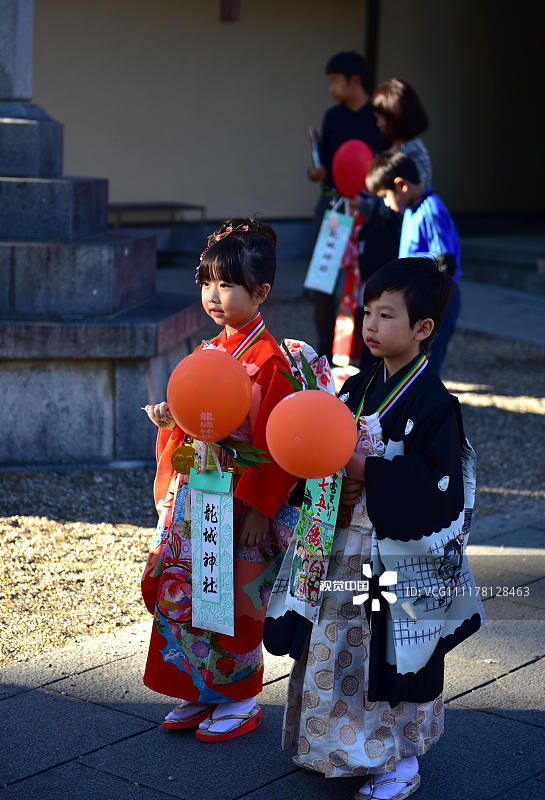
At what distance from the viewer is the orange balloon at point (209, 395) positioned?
2.53 metres

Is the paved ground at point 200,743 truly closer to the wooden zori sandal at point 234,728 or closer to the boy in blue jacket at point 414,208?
the wooden zori sandal at point 234,728

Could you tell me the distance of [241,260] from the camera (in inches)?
114

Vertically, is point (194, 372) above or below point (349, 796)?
above

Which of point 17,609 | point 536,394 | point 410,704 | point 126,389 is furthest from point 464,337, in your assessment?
point 410,704

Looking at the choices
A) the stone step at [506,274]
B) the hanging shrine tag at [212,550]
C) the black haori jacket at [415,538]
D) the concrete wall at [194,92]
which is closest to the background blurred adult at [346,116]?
the hanging shrine tag at [212,550]

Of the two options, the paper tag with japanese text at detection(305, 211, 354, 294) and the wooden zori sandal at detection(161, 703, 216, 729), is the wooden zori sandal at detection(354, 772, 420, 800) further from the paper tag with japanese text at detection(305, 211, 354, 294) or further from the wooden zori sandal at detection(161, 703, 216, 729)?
the paper tag with japanese text at detection(305, 211, 354, 294)

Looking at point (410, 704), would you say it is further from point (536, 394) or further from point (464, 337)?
point (464, 337)

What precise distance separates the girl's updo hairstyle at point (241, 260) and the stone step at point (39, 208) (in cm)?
273

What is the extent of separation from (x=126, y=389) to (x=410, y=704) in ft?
10.0

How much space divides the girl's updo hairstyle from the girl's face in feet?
0.05

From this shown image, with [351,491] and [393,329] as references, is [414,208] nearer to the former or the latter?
[393,329]

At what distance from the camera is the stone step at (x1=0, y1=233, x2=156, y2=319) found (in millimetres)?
5406

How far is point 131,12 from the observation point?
11.3 m

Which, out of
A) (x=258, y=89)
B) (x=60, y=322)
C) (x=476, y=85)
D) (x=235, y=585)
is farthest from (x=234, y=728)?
(x=476, y=85)
